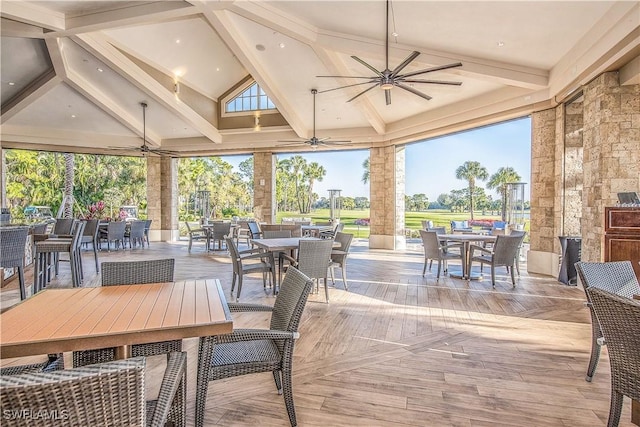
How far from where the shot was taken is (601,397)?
2445 mm

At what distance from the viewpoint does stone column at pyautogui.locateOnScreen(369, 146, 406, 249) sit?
35.0 feet

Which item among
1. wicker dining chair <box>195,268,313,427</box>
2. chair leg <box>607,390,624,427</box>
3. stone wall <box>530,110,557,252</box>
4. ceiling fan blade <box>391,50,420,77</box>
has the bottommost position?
chair leg <box>607,390,624,427</box>

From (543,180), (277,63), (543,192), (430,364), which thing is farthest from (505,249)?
(277,63)

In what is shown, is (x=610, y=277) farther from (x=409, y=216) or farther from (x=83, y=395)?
(x=409, y=216)

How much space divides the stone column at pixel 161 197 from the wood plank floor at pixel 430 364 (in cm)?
763

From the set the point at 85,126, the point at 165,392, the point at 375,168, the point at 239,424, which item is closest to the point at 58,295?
the point at 165,392

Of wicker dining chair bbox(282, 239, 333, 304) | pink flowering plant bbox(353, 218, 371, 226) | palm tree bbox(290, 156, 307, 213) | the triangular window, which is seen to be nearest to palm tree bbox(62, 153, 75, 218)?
A: the triangular window

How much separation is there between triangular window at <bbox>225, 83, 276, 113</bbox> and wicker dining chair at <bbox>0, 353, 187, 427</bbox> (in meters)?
10.8

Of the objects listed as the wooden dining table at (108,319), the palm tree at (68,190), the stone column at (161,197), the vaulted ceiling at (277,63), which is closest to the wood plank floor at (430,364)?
the wooden dining table at (108,319)

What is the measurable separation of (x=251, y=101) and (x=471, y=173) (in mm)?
8815

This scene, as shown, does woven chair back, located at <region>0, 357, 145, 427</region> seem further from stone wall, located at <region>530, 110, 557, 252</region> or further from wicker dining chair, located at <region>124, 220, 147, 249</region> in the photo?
wicker dining chair, located at <region>124, 220, 147, 249</region>

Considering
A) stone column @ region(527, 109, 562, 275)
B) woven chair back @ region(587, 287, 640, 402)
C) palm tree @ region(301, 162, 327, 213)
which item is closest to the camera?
woven chair back @ region(587, 287, 640, 402)

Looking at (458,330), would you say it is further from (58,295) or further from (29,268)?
(29,268)

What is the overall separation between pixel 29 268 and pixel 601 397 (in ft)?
27.3
